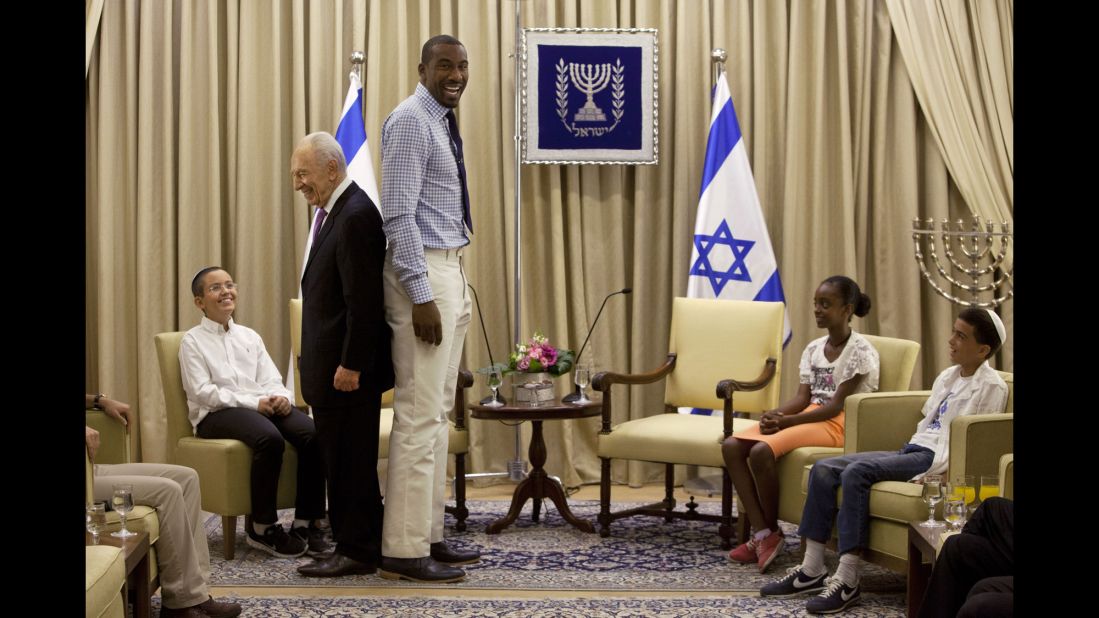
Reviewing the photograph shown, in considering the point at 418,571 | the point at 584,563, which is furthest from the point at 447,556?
the point at 584,563

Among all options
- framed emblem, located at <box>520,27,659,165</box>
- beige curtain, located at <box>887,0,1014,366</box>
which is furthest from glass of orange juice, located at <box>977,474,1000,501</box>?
framed emblem, located at <box>520,27,659,165</box>

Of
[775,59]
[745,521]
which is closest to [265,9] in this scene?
[775,59]

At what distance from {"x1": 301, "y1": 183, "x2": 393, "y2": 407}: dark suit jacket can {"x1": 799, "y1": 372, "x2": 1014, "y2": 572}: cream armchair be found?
5.27 feet

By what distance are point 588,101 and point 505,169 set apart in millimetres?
562

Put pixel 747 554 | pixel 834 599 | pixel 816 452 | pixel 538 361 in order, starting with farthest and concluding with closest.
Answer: pixel 538 361
pixel 747 554
pixel 816 452
pixel 834 599

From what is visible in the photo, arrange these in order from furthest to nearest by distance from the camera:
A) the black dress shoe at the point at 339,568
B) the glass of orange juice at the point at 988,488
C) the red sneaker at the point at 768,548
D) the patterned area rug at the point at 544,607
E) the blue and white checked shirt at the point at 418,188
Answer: the red sneaker at the point at 768,548
the black dress shoe at the point at 339,568
the blue and white checked shirt at the point at 418,188
the patterned area rug at the point at 544,607
the glass of orange juice at the point at 988,488

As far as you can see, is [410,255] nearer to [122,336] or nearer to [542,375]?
[542,375]

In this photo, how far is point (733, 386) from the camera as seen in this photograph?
459cm

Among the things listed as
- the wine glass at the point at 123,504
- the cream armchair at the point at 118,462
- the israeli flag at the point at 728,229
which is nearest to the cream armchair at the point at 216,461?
the cream armchair at the point at 118,462

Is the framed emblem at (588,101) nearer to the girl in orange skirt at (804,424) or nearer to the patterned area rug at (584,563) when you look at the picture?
the girl in orange skirt at (804,424)

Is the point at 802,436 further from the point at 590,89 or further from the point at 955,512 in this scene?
the point at 590,89

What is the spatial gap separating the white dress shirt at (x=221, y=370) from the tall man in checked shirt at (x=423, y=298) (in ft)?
2.91

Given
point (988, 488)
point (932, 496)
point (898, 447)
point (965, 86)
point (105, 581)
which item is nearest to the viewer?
point (105, 581)

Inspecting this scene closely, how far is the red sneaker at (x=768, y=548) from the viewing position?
4191 millimetres
